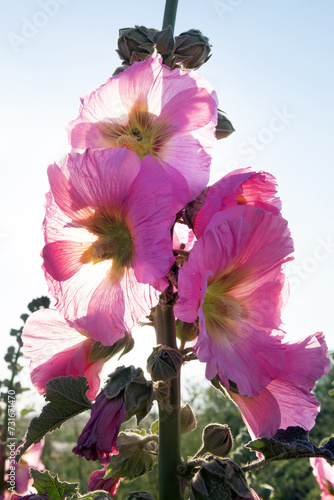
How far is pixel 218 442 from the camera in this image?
128 centimetres

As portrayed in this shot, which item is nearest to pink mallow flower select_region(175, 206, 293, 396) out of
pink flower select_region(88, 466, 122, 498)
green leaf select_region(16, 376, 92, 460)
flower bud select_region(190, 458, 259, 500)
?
flower bud select_region(190, 458, 259, 500)

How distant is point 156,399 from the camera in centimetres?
119

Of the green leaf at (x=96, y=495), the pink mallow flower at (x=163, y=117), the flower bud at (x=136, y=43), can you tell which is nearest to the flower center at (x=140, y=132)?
the pink mallow flower at (x=163, y=117)

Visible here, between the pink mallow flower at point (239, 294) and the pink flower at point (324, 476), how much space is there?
102cm

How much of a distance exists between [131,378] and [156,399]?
0.37 ft

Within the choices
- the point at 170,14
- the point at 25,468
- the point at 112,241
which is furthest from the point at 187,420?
the point at 170,14

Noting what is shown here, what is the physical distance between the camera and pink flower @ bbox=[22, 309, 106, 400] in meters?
1.26

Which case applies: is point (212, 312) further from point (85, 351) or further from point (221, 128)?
point (221, 128)

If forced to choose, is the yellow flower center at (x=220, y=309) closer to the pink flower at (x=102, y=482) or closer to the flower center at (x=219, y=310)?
the flower center at (x=219, y=310)

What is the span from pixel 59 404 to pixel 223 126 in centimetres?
84

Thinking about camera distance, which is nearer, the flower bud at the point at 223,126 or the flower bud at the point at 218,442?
the flower bud at the point at 218,442

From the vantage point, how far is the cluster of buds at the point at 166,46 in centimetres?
138

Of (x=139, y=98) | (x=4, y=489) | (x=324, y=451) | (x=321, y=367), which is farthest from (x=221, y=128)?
(x=4, y=489)

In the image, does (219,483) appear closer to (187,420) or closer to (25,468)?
(187,420)
